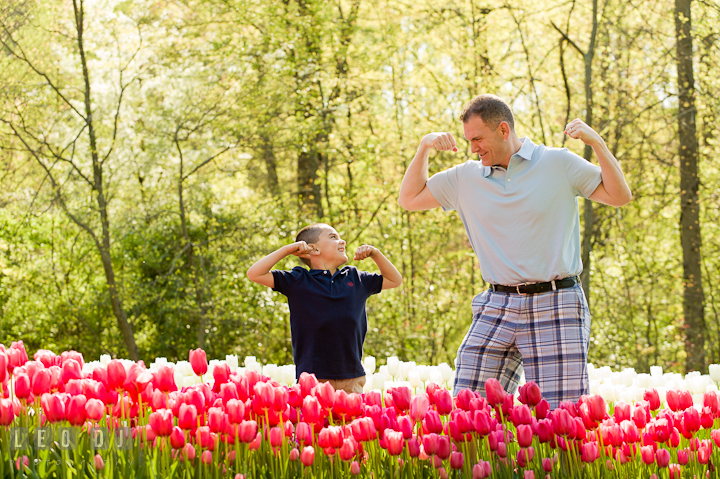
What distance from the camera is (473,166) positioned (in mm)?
3105

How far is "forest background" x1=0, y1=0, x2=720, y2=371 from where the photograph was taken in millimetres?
8039

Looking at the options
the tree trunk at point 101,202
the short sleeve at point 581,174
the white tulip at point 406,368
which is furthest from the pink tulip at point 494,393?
the tree trunk at point 101,202

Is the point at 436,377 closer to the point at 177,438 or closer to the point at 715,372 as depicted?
the point at 715,372

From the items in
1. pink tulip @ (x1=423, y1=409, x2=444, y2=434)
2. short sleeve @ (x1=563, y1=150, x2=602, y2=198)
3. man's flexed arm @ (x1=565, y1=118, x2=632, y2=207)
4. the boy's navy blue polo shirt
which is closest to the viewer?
pink tulip @ (x1=423, y1=409, x2=444, y2=434)

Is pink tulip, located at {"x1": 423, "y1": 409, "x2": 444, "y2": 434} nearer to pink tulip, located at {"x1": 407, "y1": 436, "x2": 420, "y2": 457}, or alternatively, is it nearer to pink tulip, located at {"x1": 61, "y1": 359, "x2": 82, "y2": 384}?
pink tulip, located at {"x1": 407, "y1": 436, "x2": 420, "y2": 457}

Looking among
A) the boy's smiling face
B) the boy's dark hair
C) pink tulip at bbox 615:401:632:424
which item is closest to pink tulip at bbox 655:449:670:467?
pink tulip at bbox 615:401:632:424

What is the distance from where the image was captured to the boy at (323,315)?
3.10 m

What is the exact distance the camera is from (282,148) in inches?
382

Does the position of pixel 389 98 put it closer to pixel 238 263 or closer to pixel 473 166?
pixel 238 263

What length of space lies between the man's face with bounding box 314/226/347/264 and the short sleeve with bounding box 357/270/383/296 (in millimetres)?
123

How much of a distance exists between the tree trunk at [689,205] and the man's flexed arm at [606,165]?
20.1ft

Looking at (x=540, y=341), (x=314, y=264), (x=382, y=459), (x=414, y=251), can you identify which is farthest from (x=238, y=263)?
(x=382, y=459)

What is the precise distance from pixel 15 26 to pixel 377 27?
5571 mm

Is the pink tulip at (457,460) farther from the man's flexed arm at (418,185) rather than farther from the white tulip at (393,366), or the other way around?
the white tulip at (393,366)
